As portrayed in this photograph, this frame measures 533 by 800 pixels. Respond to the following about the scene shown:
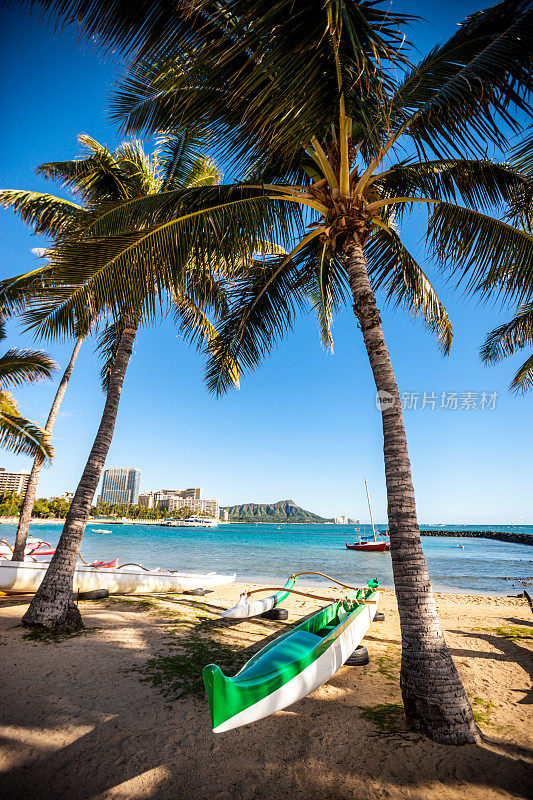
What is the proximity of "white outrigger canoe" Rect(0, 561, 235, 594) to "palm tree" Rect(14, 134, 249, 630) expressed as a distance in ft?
10.2

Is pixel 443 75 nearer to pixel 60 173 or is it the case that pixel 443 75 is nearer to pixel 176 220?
pixel 176 220

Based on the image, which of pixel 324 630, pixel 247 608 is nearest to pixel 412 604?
pixel 324 630

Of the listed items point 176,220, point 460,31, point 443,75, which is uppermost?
point 460,31

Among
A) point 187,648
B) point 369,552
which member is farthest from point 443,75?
point 369,552

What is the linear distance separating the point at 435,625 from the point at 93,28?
6.96m

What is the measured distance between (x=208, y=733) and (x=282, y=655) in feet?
3.29

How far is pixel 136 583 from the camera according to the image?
1048 centimetres

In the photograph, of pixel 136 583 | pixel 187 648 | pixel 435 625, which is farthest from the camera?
pixel 136 583

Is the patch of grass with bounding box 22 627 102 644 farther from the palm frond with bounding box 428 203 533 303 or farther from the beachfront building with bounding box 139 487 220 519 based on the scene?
the beachfront building with bounding box 139 487 220 519

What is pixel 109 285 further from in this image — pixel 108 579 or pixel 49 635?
pixel 108 579

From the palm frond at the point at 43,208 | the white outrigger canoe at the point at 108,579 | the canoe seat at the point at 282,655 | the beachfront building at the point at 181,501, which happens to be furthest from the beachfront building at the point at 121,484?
the canoe seat at the point at 282,655

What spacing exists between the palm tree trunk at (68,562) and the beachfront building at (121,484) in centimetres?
16511

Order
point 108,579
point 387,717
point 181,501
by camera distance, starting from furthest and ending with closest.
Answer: point 181,501, point 108,579, point 387,717

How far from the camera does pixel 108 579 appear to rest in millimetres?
10125
